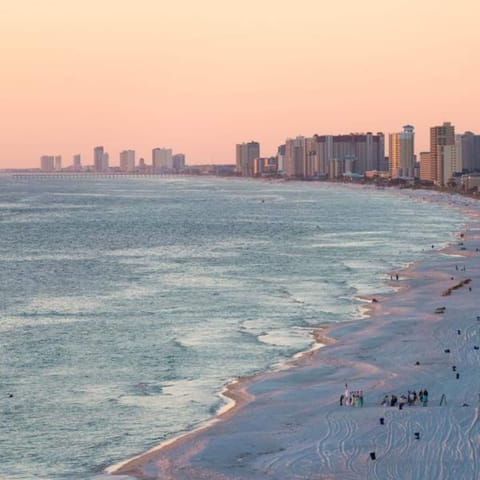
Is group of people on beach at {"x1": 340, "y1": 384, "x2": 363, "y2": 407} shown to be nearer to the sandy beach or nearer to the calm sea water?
the sandy beach

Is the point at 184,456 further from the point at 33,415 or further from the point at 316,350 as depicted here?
the point at 316,350

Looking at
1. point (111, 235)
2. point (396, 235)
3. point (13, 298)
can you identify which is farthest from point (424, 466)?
point (111, 235)

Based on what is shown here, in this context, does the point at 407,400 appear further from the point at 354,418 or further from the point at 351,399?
the point at 354,418

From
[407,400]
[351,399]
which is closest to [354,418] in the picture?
[351,399]

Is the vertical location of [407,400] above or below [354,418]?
above

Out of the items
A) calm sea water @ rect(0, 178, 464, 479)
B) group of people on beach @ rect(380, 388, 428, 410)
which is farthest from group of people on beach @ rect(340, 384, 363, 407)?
calm sea water @ rect(0, 178, 464, 479)

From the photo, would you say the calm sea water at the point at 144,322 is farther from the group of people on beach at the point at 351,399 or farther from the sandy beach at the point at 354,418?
the group of people on beach at the point at 351,399

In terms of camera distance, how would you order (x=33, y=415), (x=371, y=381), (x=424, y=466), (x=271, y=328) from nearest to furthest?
(x=424, y=466) < (x=33, y=415) < (x=371, y=381) < (x=271, y=328)
